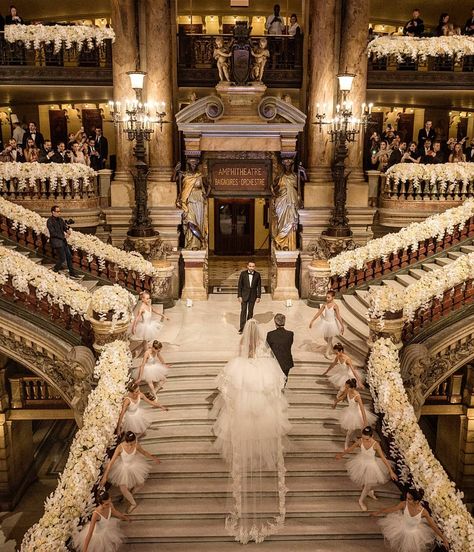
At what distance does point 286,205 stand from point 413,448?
6780mm

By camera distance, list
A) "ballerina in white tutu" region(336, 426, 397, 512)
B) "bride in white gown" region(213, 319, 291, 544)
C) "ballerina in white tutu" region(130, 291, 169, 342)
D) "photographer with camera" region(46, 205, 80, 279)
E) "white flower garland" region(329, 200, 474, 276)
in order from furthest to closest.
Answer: "white flower garland" region(329, 200, 474, 276)
"photographer with camera" region(46, 205, 80, 279)
"ballerina in white tutu" region(130, 291, 169, 342)
"ballerina in white tutu" region(336, 426, 397, 512)
"bride in white gown" region(213, 319, 291, 544)

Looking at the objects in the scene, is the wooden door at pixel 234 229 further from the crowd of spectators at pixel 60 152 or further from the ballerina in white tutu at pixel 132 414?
the ballerina in white tutu at pixel 132 414

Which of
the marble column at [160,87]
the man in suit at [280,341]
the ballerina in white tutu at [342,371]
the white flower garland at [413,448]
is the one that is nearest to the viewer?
the white flower garland at [413,448]

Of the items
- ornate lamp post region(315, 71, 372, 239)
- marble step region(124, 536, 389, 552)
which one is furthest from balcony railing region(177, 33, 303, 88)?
marble step region(124, 536, 389, 552)

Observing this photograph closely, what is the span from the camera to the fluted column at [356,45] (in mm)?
14407

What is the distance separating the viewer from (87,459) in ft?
26.3

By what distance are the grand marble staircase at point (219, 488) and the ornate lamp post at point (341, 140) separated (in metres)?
4.70

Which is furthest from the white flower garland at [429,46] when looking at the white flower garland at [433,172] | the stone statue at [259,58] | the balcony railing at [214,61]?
the stone statue at [259,58]

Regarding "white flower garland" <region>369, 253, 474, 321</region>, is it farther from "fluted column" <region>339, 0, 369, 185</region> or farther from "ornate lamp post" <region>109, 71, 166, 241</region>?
"ornate lamp post" <region>109, 71, 166, 241</region>

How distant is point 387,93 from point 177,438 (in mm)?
12673

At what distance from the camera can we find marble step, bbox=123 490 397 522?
8.09m

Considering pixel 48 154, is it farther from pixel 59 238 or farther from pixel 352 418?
pixel 352 418

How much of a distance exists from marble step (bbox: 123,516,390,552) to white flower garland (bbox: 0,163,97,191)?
8830mm

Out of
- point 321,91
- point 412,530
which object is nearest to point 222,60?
point 321,91
